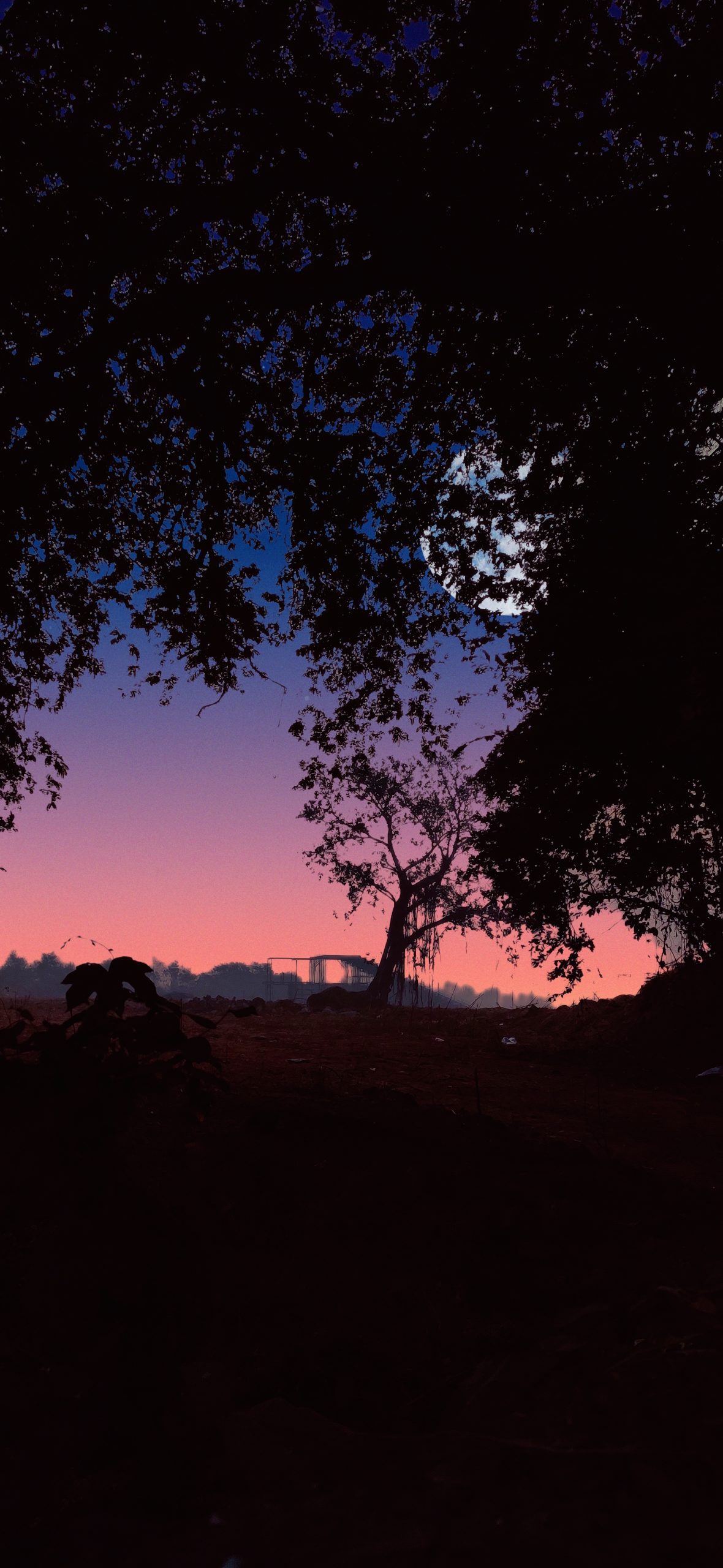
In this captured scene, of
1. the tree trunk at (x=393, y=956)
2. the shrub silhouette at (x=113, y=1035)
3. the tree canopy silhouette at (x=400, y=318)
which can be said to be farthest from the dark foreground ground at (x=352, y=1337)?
the tree trunk at (x=393, y=956)

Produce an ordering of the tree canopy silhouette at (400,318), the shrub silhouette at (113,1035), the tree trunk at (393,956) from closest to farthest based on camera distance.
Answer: the shrub silhouette at (113,1035), the tree canopy silhouette at (400,318), the tree trunk at (393,956)

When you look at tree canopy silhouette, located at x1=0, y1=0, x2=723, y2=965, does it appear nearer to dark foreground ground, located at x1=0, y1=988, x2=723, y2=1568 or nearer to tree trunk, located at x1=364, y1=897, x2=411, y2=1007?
dark foreground ground, located at x1=0, y1=988, x2=723, y2=1568

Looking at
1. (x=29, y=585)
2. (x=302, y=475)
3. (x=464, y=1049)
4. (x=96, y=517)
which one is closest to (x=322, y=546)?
(x=302, y=475)

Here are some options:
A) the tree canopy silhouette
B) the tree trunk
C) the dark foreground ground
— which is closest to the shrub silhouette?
the dark foreground ground

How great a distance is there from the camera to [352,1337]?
2857 mm

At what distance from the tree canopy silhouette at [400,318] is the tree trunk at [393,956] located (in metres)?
20.8

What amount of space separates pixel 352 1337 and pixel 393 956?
1083 inches

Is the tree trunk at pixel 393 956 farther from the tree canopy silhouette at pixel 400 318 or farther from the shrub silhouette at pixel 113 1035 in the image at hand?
the shrub silhouette at pixel 113 1035

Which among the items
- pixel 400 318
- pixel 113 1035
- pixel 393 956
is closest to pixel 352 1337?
pixel 113 1035

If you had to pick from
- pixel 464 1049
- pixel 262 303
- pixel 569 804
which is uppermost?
pixel 262 303

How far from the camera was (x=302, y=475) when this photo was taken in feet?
27.1

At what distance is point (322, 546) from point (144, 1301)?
759cm

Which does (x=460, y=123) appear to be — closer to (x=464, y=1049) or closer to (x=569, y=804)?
(x=569, y=804)

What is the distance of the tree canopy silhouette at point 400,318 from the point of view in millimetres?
6797
